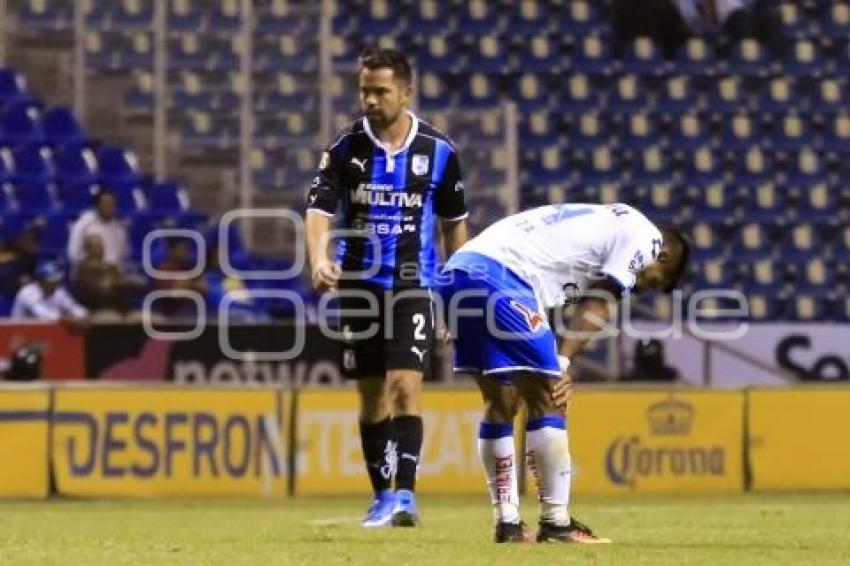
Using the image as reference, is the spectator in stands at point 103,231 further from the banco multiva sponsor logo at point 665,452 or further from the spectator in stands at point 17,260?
the banco multiva sponsor logo at point 665,452

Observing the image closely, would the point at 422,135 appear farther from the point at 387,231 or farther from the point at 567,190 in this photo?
the point at 567,190

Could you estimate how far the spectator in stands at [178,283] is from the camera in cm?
1769

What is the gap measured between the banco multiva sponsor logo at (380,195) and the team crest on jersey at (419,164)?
0.13 meters

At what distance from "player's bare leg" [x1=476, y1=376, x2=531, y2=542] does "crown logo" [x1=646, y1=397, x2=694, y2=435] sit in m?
7.12

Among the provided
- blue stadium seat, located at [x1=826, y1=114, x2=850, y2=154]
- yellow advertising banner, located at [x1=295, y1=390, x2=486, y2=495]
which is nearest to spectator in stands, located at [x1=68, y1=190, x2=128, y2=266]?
yellow advertising banner, located at [x1=295, y1=390, x2=486, y2=495]

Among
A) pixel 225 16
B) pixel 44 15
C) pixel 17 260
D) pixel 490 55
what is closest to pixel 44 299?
pixel 17 260

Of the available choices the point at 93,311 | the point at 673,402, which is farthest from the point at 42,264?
Result: the point at 673,402

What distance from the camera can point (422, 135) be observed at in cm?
1052

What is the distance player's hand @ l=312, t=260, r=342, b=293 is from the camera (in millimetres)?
9594

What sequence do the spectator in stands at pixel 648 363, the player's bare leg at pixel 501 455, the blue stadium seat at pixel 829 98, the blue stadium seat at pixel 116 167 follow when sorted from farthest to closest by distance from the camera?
the blue stadium seat at pixel 829 98 < the blue stadium seat at pixel 116 167 < the spectator in stands at pixel 648 363 < the player's bare leg at pixel 501 455

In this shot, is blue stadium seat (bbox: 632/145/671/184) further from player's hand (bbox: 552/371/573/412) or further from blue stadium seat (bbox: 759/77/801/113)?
player's hand (bbox: 552/371/573/412)

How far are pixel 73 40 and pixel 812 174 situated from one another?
789 cm

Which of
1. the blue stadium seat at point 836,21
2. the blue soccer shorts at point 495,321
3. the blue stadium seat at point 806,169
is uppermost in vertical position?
the blue stadium seat at point 836,21

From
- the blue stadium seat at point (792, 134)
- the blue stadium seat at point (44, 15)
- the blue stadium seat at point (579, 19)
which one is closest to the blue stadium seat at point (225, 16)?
the blue stadium seat at point (44, 15)
